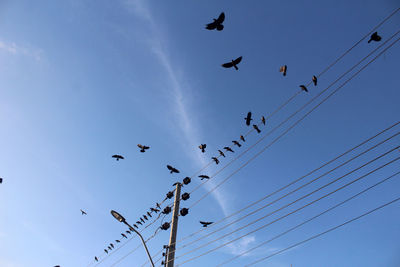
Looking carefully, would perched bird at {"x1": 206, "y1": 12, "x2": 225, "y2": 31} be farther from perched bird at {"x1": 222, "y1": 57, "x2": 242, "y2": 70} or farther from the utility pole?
the utility pole

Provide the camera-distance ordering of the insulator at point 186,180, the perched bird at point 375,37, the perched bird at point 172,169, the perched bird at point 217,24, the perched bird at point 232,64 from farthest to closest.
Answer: the perched bird at point 172,169 → the insulator at point 186,180 → the perched bird at point 232,64 → the perched bird at point 217,24 → the perched bird at point 375,37

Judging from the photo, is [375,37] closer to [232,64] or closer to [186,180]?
[232,64]

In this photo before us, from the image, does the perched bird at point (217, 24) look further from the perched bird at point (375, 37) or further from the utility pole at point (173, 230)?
the utility pole at point (173, 230)

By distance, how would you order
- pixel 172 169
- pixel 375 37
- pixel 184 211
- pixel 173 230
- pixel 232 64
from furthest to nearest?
pixel 172 169
pixel 232 64
pixel 184 211
pixel 173 230
pixel 375 37

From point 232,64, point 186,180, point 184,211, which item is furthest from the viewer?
point 186,180

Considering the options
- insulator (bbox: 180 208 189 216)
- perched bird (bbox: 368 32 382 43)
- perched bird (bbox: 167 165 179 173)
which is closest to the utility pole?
insulator (bbox: 180 208 189 216)

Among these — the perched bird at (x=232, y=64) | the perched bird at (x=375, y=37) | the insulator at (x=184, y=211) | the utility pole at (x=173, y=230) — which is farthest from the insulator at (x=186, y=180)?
the perched bird at (x=375, y=37)

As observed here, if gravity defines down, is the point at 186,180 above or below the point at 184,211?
above

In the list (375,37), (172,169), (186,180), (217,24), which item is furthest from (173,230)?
(375,37)

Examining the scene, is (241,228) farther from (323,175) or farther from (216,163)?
(216,163)

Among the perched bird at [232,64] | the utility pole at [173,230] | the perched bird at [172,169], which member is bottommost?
the utility pole at [173,230]

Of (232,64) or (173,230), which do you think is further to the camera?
(232,64)

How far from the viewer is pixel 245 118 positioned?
39.7 ft

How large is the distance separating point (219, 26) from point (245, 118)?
14.4 ft
